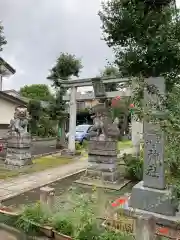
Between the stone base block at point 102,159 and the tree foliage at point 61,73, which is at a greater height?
the tree foliage at point 61,73

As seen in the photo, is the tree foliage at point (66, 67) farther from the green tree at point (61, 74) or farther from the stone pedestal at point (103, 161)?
the stone pedestal at point (103, 161)

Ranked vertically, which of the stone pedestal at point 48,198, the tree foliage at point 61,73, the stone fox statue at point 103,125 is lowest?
the stone pedestal at point 48,198

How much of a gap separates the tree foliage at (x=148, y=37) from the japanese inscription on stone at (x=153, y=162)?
167cm

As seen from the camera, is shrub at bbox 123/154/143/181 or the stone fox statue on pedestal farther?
the stone fox statue on pedestal

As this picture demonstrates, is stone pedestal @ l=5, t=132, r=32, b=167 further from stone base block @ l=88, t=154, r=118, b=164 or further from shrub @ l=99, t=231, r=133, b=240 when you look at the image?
shrub @ l=99, t=231, r=133, b=240

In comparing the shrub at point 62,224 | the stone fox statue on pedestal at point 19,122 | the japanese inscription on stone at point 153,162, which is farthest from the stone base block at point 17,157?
the shrub at point 62,224

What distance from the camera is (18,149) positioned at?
10.9 m

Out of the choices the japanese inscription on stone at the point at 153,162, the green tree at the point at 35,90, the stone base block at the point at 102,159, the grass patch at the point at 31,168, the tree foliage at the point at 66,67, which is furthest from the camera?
the green tree at the point at 35,90

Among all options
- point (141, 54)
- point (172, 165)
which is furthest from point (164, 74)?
point (172, 165)

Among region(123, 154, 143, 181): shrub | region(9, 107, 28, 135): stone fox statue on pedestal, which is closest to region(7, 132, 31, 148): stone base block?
region(9, 107, 28, 135): stone fox statue on pedestal

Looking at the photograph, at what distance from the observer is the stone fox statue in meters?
9.28

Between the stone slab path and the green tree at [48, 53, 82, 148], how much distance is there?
6.09 meters

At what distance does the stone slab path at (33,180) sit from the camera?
733cm

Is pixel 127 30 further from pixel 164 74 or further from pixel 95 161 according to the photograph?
pixel 95 161
